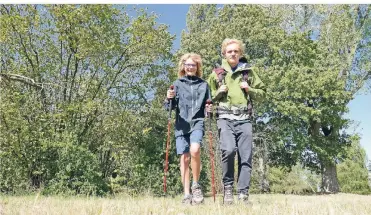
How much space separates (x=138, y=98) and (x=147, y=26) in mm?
3112

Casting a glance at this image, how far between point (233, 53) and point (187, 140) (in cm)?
121

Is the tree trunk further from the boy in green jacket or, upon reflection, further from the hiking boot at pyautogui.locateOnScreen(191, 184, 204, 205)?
the hiking boot at pyautogui.locateOnScreen(191, 184, 204, 205)

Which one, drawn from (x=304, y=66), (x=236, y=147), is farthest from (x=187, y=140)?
(x=304, y=66)

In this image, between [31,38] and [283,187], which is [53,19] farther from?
[283,187]

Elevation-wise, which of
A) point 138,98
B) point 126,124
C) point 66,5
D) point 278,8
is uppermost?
point 278,8

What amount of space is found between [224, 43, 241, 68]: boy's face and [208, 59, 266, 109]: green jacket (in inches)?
2.8

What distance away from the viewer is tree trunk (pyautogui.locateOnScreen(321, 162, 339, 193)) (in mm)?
25812

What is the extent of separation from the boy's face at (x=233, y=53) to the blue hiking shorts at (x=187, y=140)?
0.94m

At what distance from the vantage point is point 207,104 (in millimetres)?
5188

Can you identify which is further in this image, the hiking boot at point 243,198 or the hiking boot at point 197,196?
the hiking boot at point 197,196

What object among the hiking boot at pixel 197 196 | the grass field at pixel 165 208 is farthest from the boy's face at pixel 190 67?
the grass field at pixel 165 208

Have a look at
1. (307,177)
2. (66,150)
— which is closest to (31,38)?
(66,150)

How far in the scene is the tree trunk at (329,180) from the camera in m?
25.8

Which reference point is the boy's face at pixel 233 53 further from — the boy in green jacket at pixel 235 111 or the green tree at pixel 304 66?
the green tree at pixel 304 66
